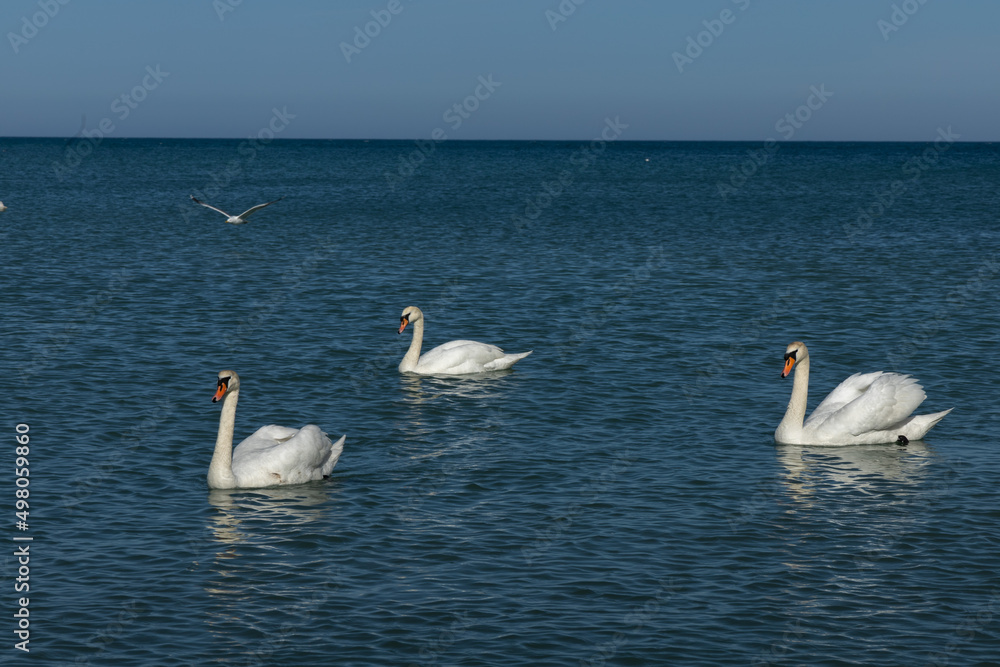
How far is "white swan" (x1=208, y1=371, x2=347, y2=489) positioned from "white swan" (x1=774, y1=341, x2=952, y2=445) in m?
6.74

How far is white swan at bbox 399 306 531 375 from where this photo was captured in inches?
914

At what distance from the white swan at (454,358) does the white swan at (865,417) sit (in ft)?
21.5

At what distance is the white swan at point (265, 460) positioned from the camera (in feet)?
50.6

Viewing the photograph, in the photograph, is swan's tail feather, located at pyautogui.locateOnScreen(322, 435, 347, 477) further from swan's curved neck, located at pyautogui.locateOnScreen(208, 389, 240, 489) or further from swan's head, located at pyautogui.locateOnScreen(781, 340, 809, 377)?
swan's head, located at pyautogui.locateOnScreen(781, 340, 809, 377)

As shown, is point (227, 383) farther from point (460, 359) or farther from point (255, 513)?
point (460, 359)

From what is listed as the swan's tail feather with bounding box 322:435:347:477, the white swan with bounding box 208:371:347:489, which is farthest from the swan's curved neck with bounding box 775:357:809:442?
the white swan with bounding box 208:371:347:489

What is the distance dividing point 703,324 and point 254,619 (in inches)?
750

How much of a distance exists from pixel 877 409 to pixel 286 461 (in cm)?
837

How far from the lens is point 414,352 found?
23.5 m

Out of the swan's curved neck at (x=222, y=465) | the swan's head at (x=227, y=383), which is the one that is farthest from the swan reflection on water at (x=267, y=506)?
the swan's head at (x=227, y=383)

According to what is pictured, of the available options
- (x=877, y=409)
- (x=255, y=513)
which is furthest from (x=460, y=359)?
(x=255, y=513)

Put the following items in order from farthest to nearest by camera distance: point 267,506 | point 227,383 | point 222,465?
point 227,383 < point 222,465 < point 267,506

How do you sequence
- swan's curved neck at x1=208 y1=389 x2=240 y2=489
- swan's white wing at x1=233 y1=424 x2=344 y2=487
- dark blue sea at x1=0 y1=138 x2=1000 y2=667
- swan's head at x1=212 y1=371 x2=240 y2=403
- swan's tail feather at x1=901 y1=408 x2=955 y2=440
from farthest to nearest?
swan's tail feather at x1=901 y1=408 x2=955 y2=440 < swan's head at x1=212 y1=371 x2=240 y2=403 < swan's white wing at x1=233 y1=424 x2=344 y2=487 < swan's curved neck at x1=208 y1=389 x2=240 y2=489 < dark blue sea at x1=0 y1=138 x2=1000 y2=667

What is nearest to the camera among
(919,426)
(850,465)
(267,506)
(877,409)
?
(267,506)
